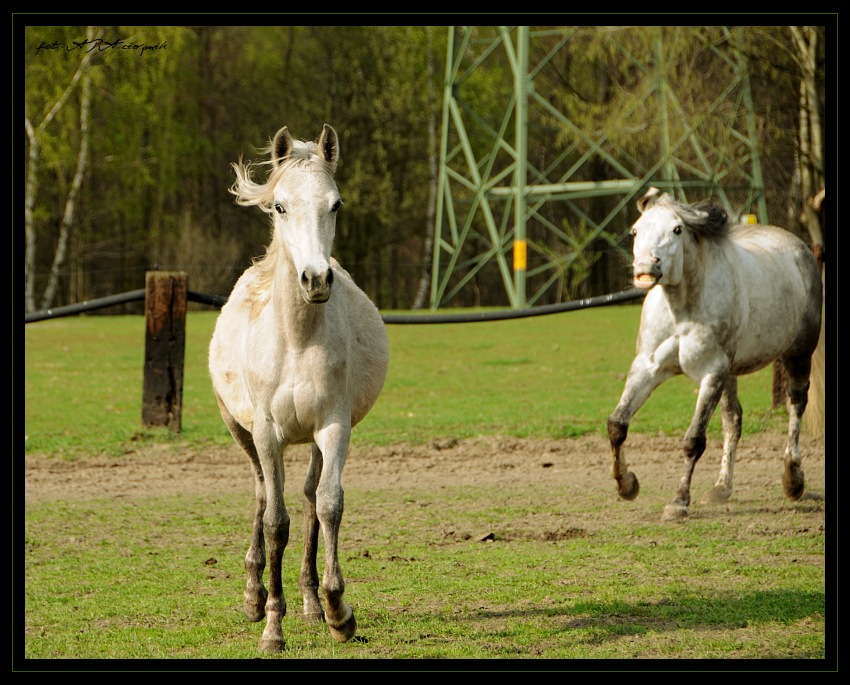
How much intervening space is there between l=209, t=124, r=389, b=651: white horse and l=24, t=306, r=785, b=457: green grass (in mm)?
5241

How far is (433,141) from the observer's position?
3512 cm

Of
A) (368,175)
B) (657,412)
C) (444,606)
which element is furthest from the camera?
(368,175)

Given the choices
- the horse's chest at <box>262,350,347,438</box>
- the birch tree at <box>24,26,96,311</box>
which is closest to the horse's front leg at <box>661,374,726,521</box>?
the horse's chest at <box>262,350,347,438</box>

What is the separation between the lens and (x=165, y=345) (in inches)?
424

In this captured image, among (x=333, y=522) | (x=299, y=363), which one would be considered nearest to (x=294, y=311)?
(x=299, y=363)

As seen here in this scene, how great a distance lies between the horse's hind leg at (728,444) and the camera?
8.11m

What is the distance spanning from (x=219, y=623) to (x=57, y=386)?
965cm

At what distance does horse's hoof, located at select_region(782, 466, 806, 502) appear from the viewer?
8.13 metres

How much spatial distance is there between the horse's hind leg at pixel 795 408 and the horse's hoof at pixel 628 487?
4.65ft

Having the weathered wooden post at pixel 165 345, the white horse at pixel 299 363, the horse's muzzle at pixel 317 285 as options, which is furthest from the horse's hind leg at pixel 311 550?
the weathered wooden post at pixel 165 345

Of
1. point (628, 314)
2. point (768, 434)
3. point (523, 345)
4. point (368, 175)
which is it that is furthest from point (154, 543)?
point (368, 175)

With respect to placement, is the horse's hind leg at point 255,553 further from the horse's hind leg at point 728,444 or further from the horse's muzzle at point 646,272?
the horse's hind leg at point 728,444

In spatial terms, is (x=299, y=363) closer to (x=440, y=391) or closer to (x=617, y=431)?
(x=617, y=431)
